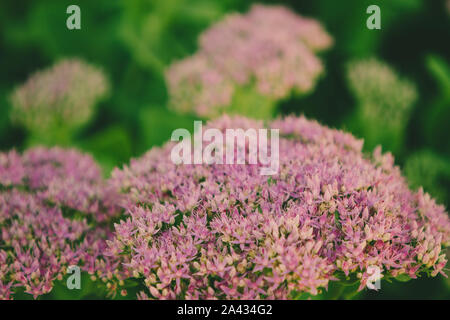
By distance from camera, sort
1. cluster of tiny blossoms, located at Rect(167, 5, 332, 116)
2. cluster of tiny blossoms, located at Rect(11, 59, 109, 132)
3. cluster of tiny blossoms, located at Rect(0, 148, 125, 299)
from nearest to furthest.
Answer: cluster of tiny blossoms, located at Rect(0, 148, 125, 299) → cluster of tiny blossoms, located at Rect(167, 5, 332, 116) → cluster of tiny blossoms, located at Rect(11, 59, 109, 132)

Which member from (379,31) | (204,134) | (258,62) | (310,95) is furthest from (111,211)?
(379,31)

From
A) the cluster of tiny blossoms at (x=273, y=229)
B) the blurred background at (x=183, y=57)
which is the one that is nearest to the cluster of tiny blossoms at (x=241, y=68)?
the blurred background at (x=183, y=57)

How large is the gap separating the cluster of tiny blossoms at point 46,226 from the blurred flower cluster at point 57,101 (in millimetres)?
765

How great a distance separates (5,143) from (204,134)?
2.04 metres

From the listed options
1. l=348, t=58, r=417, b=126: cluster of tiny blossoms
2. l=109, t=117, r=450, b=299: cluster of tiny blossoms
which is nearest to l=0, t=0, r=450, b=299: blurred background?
l=348, t=58, r=417, b=126: cluster of tiny blossoms

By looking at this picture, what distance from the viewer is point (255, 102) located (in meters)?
2.52

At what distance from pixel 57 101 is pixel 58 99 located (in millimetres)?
13

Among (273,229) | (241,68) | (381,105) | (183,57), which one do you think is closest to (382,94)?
(381,105)

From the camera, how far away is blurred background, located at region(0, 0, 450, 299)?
2.60 metres

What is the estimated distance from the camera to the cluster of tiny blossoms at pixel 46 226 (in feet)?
4.30

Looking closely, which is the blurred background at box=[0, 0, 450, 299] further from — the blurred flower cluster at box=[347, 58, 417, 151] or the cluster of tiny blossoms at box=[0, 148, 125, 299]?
the cluster of tiny blossoms at box=[0, 148, 125, 299]

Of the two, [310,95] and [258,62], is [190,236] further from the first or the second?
[310,95]

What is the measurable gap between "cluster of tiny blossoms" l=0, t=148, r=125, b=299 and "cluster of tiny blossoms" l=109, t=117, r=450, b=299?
0.15 meters

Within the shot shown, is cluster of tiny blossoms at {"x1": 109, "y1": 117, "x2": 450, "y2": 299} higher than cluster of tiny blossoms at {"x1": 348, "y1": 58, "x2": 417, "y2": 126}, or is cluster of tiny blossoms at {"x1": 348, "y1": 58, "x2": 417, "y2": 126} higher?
cluster of tiny blossoms at {"x1": 348, "y1": 58, "x2": 417, "y2": 126}
